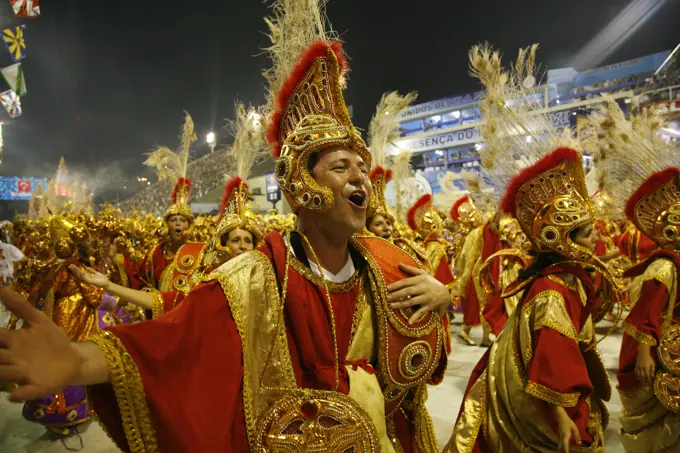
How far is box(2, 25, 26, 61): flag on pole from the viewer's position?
11.0m

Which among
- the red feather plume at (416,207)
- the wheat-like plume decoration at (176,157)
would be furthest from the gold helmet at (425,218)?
the wheat-like plume decoration at (176,157)

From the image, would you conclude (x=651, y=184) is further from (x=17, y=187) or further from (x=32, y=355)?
(x=17, y=187)

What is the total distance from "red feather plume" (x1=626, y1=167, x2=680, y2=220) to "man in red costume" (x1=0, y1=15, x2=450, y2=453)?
9.85 feet

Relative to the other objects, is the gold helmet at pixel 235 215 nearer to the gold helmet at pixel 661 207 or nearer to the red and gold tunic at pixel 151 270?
the red and gold tunic at pixel 151 270

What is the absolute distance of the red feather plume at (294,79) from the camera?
1.85 metres

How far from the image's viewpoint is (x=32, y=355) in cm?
95

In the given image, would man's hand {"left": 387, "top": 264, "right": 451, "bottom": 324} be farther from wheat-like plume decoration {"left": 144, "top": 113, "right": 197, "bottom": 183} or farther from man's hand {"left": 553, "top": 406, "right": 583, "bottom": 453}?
wheat-like plume decoration {"left": 144, "top": 113, "right": 197, "bottom": 183}

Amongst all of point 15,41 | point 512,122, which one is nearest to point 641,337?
point 512,122

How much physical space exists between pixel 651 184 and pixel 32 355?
436cm

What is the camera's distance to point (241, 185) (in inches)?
192

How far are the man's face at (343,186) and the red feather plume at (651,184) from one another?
318cm

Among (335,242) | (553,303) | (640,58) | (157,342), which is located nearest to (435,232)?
(553,303)

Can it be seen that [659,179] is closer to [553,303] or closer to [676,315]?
[676,315]

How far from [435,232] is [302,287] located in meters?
7.49
